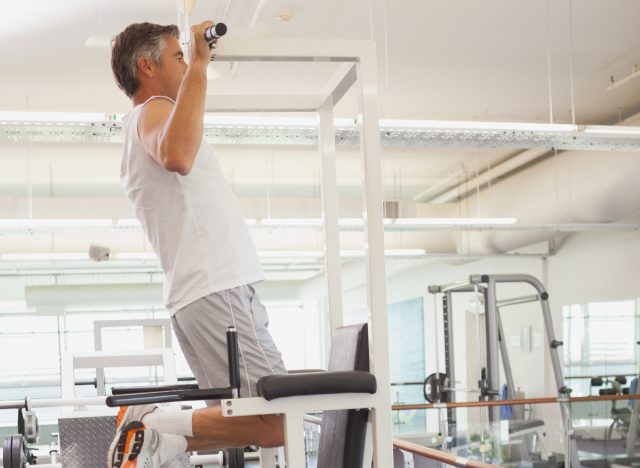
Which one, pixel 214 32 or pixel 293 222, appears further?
pixel 293 222

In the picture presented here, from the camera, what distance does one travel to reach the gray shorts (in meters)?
1.78

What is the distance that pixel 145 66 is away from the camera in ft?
6.02

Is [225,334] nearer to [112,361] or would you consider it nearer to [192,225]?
[192,225]

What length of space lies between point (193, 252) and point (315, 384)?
359 millimetres

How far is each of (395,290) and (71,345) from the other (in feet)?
19.0

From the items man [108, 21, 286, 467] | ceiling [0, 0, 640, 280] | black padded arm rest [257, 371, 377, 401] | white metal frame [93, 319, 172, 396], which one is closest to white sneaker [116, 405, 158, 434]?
man [108, 21, 286, 467]

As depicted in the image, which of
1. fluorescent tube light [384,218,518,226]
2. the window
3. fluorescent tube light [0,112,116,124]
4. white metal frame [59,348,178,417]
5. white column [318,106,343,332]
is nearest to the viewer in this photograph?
white column [318,106,343,332]

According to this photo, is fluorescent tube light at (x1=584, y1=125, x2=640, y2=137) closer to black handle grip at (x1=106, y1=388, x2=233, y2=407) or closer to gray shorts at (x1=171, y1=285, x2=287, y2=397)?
gray shorts at (x1=171, y1=285, x2=287, y2=397)

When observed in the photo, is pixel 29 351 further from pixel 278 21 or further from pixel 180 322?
pixel 180 322

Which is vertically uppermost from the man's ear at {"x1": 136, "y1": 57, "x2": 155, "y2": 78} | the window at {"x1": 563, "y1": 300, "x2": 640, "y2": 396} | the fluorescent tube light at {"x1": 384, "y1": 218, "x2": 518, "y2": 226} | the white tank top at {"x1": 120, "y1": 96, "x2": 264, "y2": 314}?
the fluorescent tube light at {"x1": 384, "y1": 218, "x2": 518, "y2": 226}

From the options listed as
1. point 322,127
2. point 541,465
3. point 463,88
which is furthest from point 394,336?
point 322,127

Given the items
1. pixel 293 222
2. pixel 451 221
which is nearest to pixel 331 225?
pixel 451 221

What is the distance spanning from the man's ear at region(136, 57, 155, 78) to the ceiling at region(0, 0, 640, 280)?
4.12 ft

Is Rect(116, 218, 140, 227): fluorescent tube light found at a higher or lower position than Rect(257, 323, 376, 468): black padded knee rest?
higher
